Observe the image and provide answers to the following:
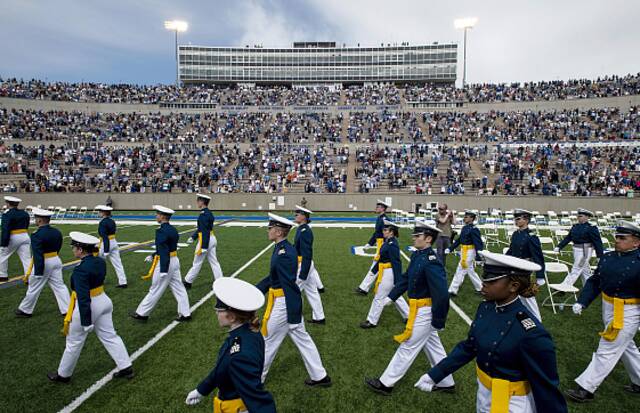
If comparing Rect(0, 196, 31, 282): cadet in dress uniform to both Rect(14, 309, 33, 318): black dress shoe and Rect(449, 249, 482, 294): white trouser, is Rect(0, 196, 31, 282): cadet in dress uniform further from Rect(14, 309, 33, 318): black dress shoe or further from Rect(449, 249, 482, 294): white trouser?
Rect(449, 249, 482, 294): white trouser

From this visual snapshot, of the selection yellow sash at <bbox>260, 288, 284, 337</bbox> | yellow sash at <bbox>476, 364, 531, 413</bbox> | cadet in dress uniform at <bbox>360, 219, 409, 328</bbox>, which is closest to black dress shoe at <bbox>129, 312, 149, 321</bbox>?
yellow sash at <bbox>260, 288, 284, 337</bbox>

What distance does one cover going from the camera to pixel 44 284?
706 cm

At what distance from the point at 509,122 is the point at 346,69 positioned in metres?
34.4

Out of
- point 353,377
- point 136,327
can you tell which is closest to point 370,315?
point 353,377

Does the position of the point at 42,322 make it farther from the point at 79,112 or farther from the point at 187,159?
the point at 79,112

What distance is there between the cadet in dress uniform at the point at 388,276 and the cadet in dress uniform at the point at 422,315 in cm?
197

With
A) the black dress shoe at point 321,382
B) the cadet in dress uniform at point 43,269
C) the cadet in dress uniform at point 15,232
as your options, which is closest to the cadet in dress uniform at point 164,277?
the cadet in dress uniform at point 43,269

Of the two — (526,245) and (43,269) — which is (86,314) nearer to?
(43,269)

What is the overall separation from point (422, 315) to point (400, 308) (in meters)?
2.38

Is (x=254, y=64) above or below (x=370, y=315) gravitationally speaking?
above

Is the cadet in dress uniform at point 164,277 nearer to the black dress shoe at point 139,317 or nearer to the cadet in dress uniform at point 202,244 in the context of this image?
the black dress shoe at point 139,317

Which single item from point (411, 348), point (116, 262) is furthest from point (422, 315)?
point (116, 262)

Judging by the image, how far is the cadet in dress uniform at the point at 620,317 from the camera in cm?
453

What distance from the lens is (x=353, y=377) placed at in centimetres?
509
